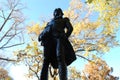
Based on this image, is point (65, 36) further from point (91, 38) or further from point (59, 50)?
point (91, 38)

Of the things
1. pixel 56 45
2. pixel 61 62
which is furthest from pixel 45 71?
pixel 56 45

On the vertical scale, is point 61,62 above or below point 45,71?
above

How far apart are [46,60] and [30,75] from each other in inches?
719

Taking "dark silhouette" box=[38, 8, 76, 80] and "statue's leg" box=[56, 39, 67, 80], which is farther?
"dark silhouette" box=[38, 8, 76, 80]

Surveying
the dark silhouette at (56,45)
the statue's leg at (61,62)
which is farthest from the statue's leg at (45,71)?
the statue's leg at (61,62)

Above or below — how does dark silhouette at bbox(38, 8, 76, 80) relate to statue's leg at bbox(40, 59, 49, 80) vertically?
above

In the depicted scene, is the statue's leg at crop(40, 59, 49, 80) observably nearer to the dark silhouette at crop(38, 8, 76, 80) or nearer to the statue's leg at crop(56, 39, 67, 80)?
the dark silhouette at crop(38, 8, 76, 80)

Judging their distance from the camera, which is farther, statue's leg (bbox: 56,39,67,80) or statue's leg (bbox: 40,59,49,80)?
statue's leg (bbox: 40,59,49,80)

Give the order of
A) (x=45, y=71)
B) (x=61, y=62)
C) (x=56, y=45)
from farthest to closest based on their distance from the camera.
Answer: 1. (x=56, y=45)
2. (x=45, y=71)
3. (x=61, y=62)

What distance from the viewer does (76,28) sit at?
24609mm

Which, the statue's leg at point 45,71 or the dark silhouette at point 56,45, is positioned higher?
the dark silhouette at point 56,45

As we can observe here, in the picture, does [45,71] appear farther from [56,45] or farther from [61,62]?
[56,45]

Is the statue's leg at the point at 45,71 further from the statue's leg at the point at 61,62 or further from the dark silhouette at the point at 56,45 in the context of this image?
the statue's leg at the point at 61,62

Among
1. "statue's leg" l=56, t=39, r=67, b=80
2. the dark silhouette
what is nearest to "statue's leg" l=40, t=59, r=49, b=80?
the dark silhouette
